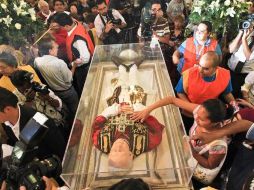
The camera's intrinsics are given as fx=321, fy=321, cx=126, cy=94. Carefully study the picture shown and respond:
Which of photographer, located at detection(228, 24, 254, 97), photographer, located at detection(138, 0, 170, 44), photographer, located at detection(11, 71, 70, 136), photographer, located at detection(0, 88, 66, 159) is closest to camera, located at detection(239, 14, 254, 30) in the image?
photographer, located at detection(228, 24, 254, 97)

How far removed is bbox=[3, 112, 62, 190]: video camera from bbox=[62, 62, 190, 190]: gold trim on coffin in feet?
1.82

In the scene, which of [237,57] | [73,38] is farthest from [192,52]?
[73,38]

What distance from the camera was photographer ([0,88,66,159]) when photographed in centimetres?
220

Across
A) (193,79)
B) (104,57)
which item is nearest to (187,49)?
(193,79)

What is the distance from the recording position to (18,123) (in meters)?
2.30

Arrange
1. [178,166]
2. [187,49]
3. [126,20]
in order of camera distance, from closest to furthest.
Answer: [178,166]
[187,49]
[126,20]

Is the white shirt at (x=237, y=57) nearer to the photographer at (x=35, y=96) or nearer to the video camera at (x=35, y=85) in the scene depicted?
the photographer at (x=35, y=96)

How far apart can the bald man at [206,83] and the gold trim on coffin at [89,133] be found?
246 millimetres

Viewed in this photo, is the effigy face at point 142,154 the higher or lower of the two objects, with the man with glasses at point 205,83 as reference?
lower

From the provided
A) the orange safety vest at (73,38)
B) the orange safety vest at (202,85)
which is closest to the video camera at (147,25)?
the orange safety vest at (73,38)

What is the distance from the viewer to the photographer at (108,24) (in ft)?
15.9

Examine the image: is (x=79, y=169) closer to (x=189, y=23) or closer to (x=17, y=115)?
(x=17, y=115)

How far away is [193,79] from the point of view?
300cm

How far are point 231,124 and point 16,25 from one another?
8.67ft
